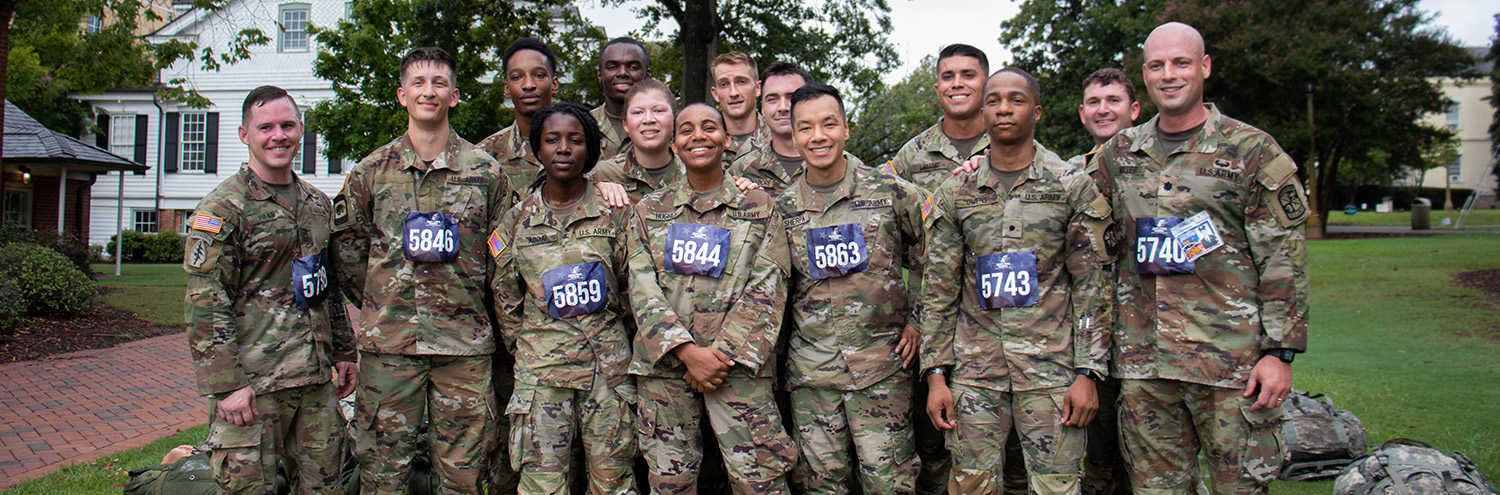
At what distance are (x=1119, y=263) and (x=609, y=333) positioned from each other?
2.38 meters

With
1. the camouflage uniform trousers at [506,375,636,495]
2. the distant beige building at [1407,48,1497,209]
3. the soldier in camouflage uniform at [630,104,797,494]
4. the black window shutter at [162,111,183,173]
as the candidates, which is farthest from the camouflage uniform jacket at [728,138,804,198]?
the distant beige building at [1407,48,1497,209]

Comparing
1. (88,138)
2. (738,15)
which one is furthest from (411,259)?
(88,138)

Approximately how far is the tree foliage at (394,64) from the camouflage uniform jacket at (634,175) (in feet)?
43.0

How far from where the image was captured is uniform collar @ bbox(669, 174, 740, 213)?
13.9 feet

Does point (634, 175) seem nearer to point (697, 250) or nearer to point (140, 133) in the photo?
point (697, 250)

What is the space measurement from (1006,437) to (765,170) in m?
1.84

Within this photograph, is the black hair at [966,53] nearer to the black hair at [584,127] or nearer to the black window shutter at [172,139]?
the black hair at [584,127]

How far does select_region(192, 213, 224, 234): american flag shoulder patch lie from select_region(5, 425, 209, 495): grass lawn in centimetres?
271

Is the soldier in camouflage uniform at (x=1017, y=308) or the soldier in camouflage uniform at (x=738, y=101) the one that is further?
the soldier in camouflage uniform at (x=738, y=101)

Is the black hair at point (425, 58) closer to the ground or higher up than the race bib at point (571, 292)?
higher up

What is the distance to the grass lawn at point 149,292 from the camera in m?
14.6

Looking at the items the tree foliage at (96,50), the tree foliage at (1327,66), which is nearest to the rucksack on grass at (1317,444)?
the tree foliage at (96,50)

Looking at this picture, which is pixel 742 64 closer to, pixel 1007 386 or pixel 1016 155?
pixel 1016 155

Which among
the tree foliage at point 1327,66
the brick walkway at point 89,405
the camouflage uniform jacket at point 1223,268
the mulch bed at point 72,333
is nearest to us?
the camouflage uniform jacket at point 1223,268
